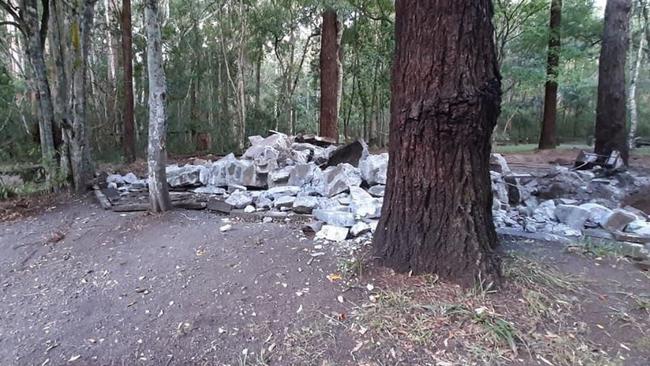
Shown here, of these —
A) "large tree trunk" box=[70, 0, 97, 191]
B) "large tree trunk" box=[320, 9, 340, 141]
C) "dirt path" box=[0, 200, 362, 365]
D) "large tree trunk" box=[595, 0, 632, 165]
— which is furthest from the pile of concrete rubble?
"large tree trunk" box=[320, 9, 340, 141]

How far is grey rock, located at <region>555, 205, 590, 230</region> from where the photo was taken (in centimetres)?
339

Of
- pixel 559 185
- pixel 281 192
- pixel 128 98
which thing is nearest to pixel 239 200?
pixel 281 192

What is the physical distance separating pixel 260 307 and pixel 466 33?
1.87 metres

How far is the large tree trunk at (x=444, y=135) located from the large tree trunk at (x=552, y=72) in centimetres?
884

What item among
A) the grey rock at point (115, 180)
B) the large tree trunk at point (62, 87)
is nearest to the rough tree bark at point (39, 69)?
the large tree trunk at point (62, 87)

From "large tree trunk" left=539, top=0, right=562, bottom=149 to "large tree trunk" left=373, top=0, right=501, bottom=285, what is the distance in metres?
8.84

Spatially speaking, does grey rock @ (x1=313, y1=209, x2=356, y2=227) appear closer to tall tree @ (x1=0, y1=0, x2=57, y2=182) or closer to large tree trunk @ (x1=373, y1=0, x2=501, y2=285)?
large tree trunk @ (x1=373, y1=0, x2=501, y2=285)

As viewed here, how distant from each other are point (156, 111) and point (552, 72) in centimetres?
963

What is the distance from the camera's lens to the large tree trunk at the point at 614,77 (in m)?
6.94

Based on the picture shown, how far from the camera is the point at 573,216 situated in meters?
3.46

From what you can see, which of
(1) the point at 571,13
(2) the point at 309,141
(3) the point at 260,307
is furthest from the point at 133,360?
(1) the point at 571,13

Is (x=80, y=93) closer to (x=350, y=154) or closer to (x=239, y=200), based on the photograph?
(x=239, y=200)

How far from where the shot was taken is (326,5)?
8188 millimetres

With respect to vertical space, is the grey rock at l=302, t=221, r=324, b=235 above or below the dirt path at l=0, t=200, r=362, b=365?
above
